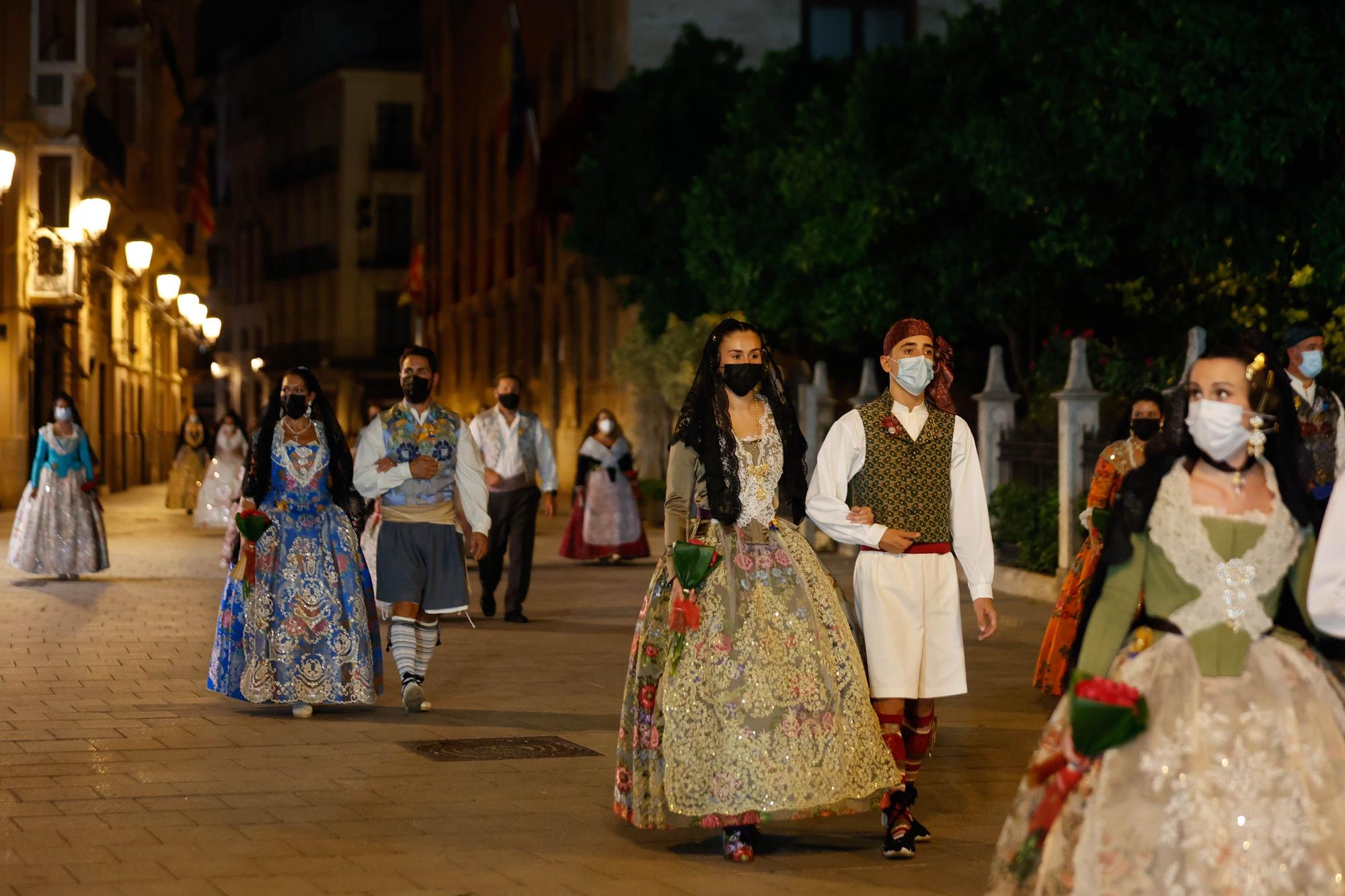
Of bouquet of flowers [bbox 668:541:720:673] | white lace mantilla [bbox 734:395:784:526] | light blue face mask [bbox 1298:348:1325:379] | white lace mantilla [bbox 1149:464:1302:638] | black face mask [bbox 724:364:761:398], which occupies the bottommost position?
bouquet of flowers [bbox 668:541:720:673]

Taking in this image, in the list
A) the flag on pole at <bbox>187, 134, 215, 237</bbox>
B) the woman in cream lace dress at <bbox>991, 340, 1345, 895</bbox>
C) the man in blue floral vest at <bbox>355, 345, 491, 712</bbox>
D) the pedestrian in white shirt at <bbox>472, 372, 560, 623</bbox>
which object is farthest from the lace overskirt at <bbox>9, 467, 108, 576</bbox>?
the flag on pole at <bbox>187, 134, 215, 237</bbox>

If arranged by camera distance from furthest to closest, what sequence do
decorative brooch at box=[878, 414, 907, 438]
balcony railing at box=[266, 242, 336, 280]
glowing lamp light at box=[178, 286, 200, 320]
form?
balcony railing at box=[266, 242, 336, 280]
glowing lamp light at box=[178, 286, 200, 320]
decorative brooch at box=[878, 414, 907, 438]

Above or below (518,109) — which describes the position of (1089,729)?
below

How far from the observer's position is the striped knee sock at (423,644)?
10828 millimetres

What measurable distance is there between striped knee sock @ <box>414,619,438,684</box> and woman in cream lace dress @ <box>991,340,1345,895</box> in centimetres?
593

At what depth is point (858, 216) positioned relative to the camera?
2489cm

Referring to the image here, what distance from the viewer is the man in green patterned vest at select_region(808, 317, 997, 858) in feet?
23.8

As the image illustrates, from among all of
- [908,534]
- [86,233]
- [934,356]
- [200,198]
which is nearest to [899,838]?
[908,534]

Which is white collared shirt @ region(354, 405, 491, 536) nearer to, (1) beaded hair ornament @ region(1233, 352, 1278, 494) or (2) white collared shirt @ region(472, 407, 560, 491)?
(2) white collared shirt @ region(472, 407, 560, 491)

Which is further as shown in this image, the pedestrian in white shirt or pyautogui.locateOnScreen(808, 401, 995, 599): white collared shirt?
the pedestrian in white shirt

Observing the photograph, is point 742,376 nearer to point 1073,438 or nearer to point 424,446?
point 424,446

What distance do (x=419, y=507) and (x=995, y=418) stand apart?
1002 centimetres

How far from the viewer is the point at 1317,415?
10648 millimetres

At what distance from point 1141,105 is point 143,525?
17.5 metres
